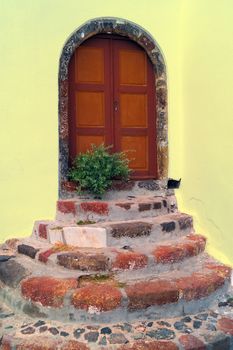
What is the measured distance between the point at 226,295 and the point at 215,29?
7.40 ft

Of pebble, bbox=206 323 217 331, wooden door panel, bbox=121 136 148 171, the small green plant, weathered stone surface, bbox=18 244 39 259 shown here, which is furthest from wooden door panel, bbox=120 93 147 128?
pebble, bbox=206 323 217 331

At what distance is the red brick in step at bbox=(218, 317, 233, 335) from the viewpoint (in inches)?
97.4

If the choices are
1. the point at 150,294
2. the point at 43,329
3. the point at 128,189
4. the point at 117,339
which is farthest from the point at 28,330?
the point at 128,189

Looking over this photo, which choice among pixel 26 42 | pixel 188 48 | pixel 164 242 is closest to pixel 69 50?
pixel 26 42

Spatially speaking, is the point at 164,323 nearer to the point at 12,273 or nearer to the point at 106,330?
the point at 106,330

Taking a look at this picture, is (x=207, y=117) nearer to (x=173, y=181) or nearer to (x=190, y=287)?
(x=173, y=181)

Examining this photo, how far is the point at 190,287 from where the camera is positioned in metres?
2.69

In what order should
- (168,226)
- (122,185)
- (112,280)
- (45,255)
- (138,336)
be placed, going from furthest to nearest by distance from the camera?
1. (122,185)
2. (168,226)
3. (45,255)
4. (112,280)
5. (138,336)

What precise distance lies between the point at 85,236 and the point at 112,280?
54 centimetres

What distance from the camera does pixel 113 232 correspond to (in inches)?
123

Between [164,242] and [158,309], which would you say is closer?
[158,309]

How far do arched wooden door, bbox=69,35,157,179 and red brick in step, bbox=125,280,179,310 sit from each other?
1.62 m

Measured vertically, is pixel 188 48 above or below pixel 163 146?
above

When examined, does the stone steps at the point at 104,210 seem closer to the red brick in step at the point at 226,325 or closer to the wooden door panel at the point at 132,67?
the red brick in step at the point at 226,325
